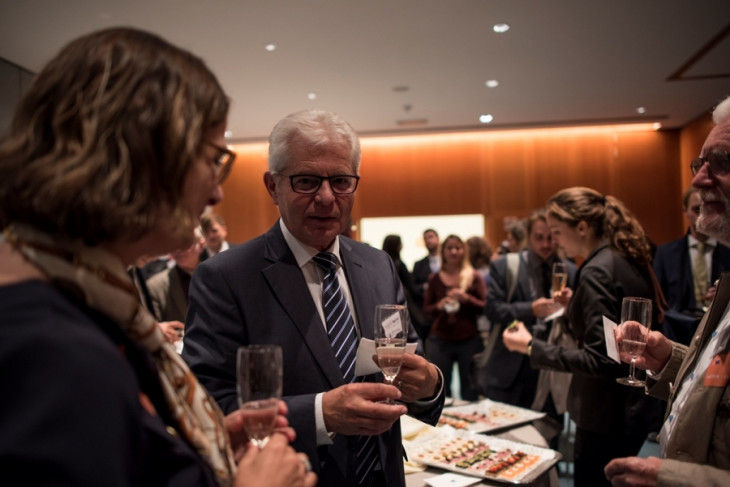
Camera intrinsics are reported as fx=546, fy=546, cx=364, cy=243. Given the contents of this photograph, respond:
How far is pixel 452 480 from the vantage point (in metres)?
1.96

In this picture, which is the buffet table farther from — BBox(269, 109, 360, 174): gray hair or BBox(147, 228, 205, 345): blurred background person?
BBox(147, 228, 205, 345): blurred background person

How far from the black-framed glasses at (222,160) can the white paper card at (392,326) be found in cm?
62

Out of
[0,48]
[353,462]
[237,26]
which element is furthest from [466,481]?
[0,48]

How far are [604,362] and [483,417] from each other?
658mm

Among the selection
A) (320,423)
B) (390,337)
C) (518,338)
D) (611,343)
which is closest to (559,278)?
(518,338)

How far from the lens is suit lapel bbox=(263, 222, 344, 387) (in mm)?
1576

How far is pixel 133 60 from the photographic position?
0.83 metres

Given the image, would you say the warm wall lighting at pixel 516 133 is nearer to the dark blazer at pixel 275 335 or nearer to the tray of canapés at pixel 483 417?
the tray of canapés at pixel 483 417

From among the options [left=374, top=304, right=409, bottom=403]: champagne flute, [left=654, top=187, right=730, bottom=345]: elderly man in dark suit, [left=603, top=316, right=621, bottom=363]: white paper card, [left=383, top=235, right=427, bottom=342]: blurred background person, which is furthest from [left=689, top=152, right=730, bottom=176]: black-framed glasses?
[left=383, top=235, right=427, bottom=342]: blurred background person

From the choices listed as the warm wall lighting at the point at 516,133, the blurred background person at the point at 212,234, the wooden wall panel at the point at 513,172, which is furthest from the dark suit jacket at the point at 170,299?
the warm wall lighting at the point at 516,133

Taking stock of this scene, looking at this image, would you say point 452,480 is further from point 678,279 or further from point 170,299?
point 678,279

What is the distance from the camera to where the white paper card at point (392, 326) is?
4.79 ft

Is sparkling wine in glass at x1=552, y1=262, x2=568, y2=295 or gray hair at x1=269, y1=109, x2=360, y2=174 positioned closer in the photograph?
gray hair at x1=269, y1=109, x2=360, y2=174

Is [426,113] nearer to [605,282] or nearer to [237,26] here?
[237,26]
